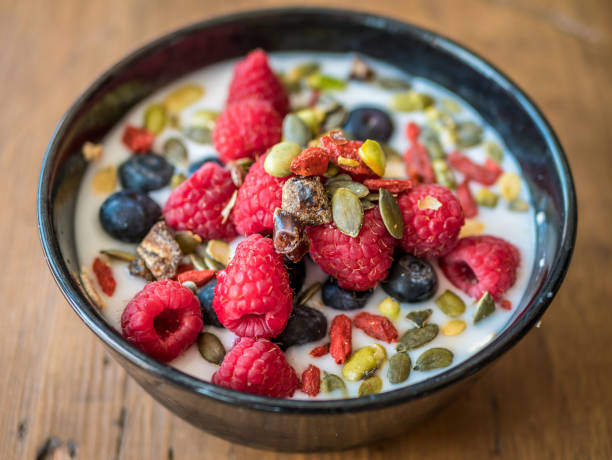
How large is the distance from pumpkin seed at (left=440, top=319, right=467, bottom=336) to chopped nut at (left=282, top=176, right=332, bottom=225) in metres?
0.30

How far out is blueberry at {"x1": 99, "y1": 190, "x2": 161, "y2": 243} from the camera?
4.23ft

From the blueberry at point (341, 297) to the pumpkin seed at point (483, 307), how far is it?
198 millimetres

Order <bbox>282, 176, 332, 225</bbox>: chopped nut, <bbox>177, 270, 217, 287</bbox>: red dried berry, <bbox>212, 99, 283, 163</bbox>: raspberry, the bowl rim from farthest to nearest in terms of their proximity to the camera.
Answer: <bbox>212, 99, 283, 163</bbox>: raspberry < <bbox>177, 270, 217, 287</bbox>: red dried berry < <bbox>282, 176, 332, 225</bbox>: chopped nut < the bowl rim

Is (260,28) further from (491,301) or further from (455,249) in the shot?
(491,301)

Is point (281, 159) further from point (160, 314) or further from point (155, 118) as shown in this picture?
point (155, 118)

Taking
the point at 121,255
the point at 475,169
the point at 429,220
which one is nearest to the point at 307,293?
the point at 429,220

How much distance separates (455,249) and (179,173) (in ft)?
1.90

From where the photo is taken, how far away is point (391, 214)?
3.84 feet

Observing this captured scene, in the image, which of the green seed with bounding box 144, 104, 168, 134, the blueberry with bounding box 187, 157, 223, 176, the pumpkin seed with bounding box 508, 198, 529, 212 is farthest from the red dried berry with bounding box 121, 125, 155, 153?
the pumpkin seed with bounding box 508, 198, 529, 212

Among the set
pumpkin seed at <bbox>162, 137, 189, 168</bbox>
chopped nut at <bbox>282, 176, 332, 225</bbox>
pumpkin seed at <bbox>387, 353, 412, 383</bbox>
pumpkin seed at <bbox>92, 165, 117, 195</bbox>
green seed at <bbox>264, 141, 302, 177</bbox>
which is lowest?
pumpkin seed at <bbox>387, 353, 412, 383</bbox>

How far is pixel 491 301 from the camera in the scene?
1.24 metres

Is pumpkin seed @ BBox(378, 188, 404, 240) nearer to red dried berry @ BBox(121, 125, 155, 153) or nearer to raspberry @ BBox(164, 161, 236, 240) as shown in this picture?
raspberry @ BBox(164, 161, 236, 240)

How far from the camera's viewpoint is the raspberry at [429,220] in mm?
1191

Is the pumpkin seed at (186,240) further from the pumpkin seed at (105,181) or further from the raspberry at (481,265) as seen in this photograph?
the raspberry at (481,265)
